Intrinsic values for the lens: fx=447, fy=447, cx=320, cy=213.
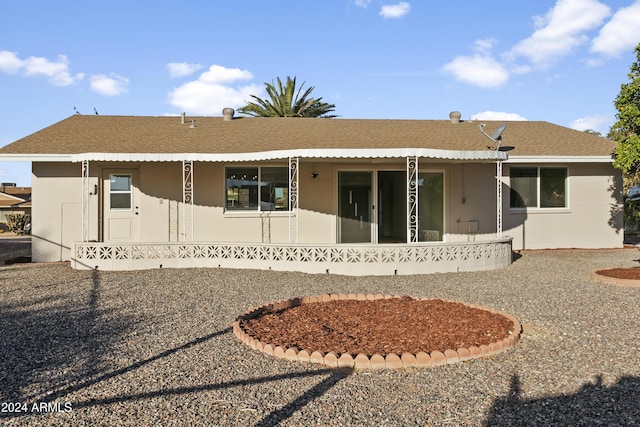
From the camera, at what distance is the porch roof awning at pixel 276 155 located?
10773 millimetres

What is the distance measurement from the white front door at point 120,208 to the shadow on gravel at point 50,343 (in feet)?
18.1

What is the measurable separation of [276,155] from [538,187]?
920cm

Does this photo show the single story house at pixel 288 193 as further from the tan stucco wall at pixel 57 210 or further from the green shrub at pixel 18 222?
the green shrub at pixel 18 222

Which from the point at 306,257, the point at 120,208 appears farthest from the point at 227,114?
the point at 306,257

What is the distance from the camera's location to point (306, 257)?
10.8m

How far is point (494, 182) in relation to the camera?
1463cm

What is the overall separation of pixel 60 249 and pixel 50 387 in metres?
10.5

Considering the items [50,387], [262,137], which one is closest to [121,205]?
[262,137]

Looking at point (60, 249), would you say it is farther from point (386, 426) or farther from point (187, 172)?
point (386, 426)

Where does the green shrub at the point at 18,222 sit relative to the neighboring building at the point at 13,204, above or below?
below

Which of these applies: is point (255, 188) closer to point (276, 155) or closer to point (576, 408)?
point (276, 155)

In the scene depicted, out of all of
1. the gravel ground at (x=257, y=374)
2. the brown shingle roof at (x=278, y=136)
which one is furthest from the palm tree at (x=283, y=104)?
the gravel ground at (x=257, y=374)

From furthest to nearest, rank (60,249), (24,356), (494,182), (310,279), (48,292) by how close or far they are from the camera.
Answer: (494,182)
(60,249)
(310,279)
(48,292)
(24,356)

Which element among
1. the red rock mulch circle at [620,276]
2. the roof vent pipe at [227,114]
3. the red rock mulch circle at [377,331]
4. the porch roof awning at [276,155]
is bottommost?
the red rock mulch circle at [377,331]
